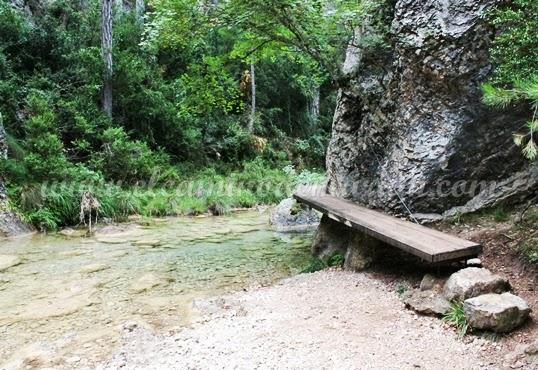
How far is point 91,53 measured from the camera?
1314 cm

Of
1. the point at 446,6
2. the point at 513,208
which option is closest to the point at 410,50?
the point at 446,6

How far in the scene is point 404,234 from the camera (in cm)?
461

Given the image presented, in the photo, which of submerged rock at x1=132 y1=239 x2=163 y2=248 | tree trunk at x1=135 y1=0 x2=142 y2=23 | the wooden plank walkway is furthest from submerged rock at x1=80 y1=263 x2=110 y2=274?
tree trunk at x1=135 y1=0 x2=142 y2=23

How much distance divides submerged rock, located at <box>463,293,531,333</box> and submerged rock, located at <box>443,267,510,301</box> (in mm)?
185

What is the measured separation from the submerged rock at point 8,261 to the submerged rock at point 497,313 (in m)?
6.28

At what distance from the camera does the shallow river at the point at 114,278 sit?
4086 mm

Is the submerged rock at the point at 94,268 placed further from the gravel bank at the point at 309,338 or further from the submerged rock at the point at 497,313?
the submerged rock at the point at 497,313

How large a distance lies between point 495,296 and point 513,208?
1906 mm

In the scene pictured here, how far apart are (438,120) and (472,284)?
235cm

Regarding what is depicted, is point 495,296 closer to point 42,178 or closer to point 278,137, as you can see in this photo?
point 42,178

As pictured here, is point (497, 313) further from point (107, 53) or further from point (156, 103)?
point (107, 53)

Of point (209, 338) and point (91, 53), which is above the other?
point (91, 53)

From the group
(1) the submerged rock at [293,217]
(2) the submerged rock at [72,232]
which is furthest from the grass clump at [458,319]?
(2) the submerged rock at [72,232]

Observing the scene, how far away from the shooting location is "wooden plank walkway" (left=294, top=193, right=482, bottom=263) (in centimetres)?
401
